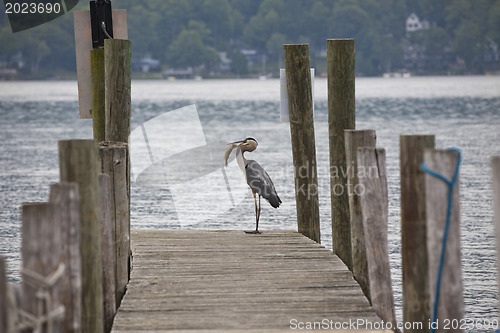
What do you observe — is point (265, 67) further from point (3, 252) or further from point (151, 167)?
point (3, 252)

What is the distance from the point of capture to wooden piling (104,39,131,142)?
7.11 meters

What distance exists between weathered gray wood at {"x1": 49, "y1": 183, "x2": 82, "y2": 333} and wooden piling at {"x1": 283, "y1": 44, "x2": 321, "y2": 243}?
430 cm

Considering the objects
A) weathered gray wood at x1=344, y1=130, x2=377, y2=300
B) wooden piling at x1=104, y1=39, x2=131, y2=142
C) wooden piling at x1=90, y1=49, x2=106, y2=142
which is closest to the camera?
weathered gray wood at x1=344, y1=130, x2=377, y2=300

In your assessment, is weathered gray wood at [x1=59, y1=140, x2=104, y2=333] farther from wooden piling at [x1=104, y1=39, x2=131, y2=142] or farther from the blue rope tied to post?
wooden piling at [x1=104, y1=39, x2=131, y2=142]

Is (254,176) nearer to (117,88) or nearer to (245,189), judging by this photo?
(117,88)

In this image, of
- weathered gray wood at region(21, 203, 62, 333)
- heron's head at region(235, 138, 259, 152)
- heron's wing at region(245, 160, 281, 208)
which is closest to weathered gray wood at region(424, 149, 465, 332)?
weathered gray wood at region(21, 203, 62, 333)

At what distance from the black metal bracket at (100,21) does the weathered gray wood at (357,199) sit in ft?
10.1

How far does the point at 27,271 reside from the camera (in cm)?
397

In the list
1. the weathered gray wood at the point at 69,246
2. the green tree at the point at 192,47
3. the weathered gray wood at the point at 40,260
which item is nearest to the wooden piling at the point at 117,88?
the weathered gray wood at the point at 69,246

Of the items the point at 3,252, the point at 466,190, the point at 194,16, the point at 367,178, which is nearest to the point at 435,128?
the point at 466,190

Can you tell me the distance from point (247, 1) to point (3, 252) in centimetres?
10452

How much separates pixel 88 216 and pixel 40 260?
879 millimetres

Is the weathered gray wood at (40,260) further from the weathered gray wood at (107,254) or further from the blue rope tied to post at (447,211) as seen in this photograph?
the blue rope tied to post at (447,211)

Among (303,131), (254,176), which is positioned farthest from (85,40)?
(303,131)
